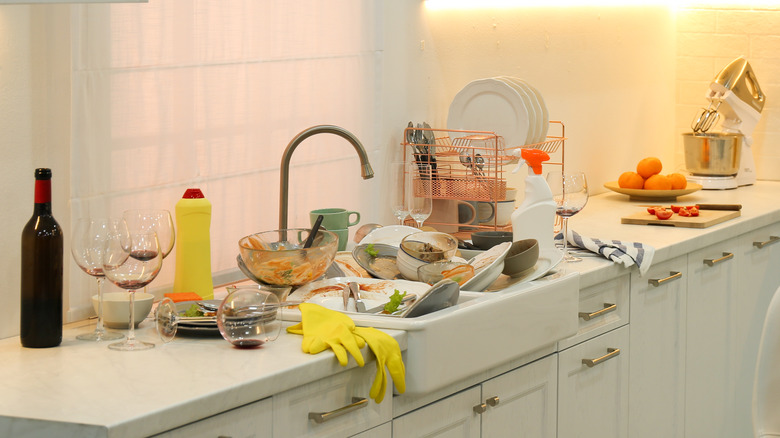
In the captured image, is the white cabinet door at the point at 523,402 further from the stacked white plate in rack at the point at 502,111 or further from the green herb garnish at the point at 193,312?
the stacked white plate in rack at the point at 502,111

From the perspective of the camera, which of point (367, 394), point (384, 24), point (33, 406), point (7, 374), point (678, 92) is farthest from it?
point (678, 92)

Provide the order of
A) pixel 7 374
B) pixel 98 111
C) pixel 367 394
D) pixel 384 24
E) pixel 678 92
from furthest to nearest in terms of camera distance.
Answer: pixel 678 92 → pixel 384 24 → pixel 98 111 → pixel 367 394 → pixel 7 374

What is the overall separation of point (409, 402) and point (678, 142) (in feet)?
10.1

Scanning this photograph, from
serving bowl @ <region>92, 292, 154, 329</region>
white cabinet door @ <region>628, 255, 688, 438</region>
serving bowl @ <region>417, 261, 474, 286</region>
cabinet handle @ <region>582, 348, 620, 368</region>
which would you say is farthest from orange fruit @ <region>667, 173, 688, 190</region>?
serving bowl @ <region>92, 292, 154, 329</region>

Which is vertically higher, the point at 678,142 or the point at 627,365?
the point at 678,142

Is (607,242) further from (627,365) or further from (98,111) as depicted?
(98,111)

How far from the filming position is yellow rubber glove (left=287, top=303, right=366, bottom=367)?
5.50 ft

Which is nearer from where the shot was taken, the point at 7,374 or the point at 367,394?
the point at 7,374

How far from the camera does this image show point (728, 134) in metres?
4.00

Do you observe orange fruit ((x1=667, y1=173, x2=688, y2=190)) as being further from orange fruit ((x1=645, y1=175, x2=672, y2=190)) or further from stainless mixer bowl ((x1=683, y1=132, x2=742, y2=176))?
stainless mixer bowl ((x1=683, y1=132, x2=742, y2=176))

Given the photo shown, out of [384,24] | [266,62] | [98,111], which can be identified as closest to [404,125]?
[384,24]

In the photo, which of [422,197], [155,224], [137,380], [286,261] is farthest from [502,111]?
[137,380]

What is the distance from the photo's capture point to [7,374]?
158 centimetres

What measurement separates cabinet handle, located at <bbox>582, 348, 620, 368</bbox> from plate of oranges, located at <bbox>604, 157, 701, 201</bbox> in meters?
1.16
